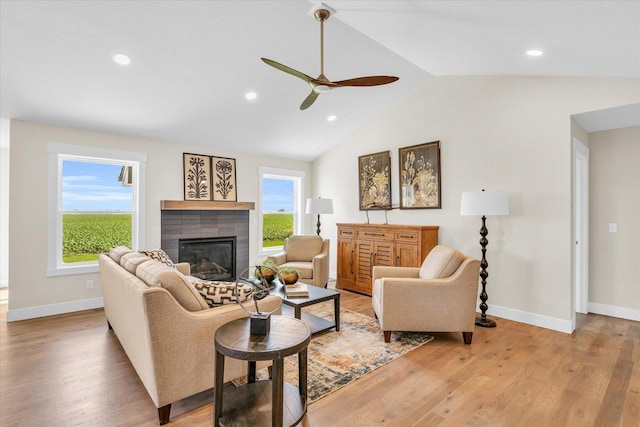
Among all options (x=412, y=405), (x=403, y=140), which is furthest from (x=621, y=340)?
(x=403, y=140)

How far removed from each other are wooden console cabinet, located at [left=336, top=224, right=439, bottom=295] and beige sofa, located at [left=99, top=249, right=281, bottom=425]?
257 centimetres

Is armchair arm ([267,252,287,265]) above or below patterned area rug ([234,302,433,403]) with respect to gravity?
above

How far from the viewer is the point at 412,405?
83.1 inches

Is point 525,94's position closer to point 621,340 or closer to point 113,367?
point 621,340

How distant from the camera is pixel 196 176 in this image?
5051 mm

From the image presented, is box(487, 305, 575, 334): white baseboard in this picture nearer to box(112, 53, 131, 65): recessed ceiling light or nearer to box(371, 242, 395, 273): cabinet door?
box(371, 242, 395, 273): cabinet door

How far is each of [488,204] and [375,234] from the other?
68.3 inches

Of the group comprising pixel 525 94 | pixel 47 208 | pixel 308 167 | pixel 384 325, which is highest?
pixel 525 94

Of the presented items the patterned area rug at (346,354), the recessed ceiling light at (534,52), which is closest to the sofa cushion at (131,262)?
the patterned area rug at (346,354)

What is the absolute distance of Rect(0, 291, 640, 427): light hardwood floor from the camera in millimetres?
1982

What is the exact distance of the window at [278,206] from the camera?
235 inches

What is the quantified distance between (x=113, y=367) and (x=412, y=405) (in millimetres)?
2352

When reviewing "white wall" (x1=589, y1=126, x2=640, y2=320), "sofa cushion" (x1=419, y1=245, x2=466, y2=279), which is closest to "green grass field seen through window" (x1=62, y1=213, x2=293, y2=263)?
"sofa cushion" (x1=419, y1=245, x2=466, y2=279)

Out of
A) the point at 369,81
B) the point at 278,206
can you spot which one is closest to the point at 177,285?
the point at 369,81
